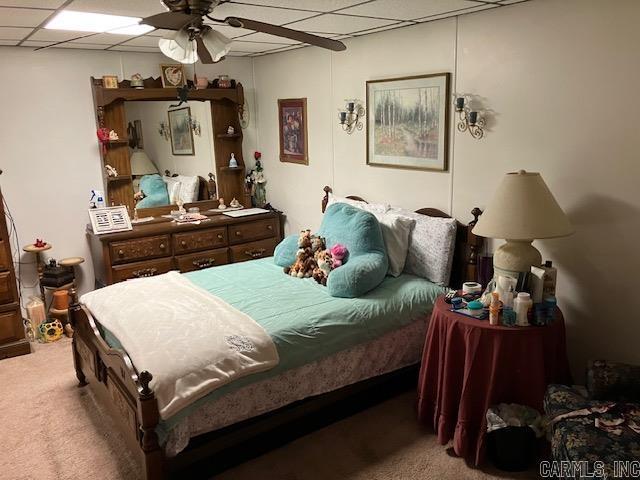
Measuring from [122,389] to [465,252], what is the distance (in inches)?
84.3

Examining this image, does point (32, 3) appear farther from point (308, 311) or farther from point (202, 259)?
point (202, 259)

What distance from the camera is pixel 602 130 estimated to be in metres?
2.54

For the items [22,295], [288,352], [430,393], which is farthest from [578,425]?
[22,295]

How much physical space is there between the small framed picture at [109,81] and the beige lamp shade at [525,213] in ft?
10.6

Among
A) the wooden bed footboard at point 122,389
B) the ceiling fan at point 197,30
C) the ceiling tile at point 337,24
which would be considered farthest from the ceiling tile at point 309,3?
the wooden bed footboard at point 122,389

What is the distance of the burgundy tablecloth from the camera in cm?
238

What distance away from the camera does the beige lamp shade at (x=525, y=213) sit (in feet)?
8.01

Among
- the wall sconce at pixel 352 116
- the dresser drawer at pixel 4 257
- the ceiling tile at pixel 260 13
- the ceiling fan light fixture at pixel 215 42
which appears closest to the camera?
the ceiling fan light fixture at pixel 215 42

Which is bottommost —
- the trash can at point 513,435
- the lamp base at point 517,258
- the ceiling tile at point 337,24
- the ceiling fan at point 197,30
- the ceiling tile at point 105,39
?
the trash can at point 513,435

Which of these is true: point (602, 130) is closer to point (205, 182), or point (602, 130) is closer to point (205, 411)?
point (205, 411)

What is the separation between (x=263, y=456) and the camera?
2604 millimetres

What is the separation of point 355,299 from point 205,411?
1.06m

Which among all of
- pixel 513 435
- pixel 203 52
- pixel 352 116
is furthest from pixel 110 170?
pixel 513 435

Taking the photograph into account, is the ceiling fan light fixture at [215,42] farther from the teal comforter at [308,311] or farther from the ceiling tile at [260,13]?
the teal comforter at [308,311]
